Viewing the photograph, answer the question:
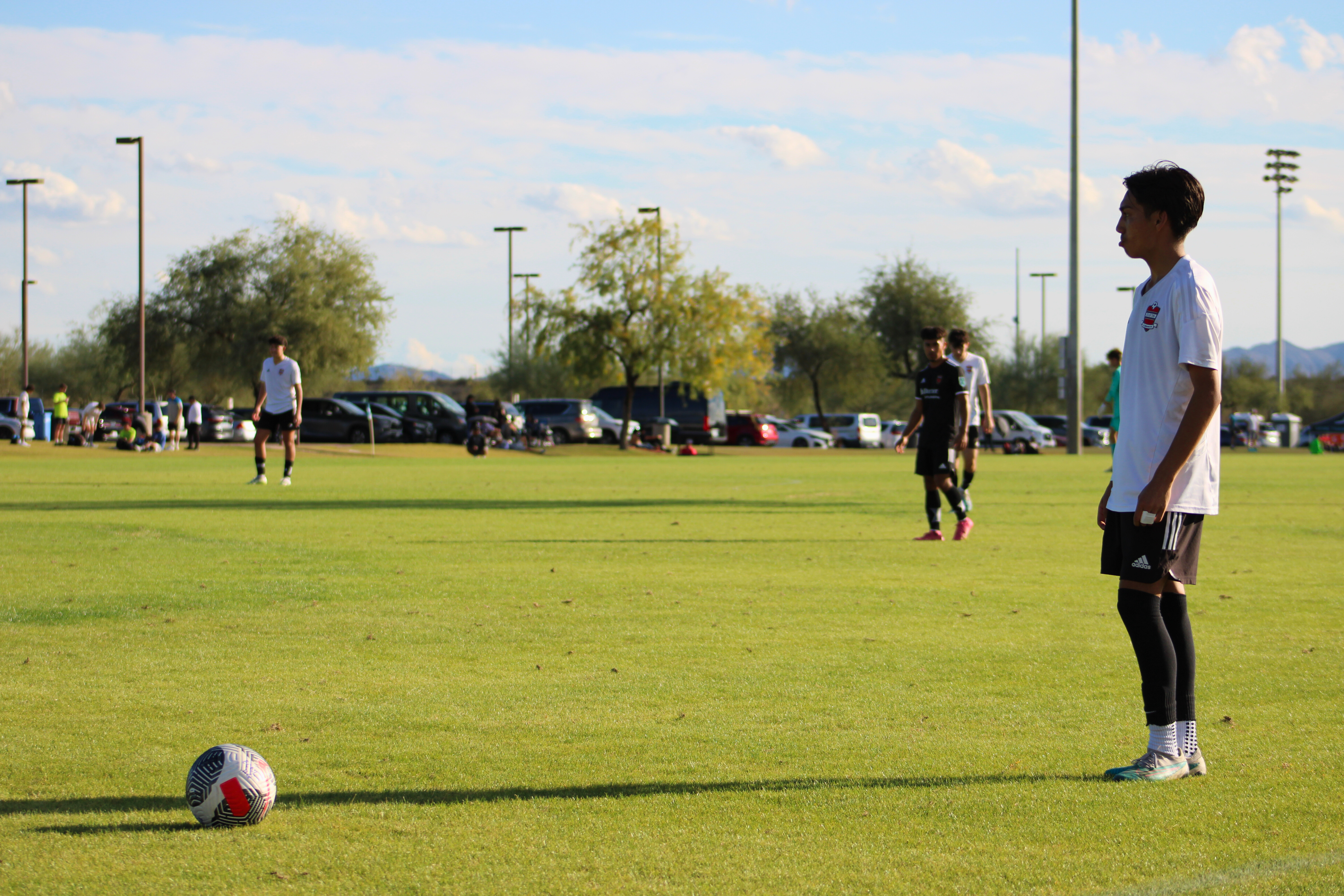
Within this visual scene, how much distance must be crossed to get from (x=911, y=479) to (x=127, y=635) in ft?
59.8

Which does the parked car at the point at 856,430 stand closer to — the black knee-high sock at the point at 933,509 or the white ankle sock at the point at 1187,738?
the black knee-high sock at the point at 933,509

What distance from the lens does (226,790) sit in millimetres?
3549

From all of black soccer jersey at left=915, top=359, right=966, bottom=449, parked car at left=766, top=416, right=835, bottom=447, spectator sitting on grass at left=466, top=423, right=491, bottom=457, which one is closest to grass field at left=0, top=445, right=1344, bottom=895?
black soccer jersey at left=915, top=359, right=966, bottom=449

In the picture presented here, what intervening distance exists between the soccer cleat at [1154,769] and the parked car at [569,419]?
43.2 metres

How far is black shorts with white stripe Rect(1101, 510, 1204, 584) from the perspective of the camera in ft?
13.5

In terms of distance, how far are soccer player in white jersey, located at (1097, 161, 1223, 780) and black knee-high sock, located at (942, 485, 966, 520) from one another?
7697 mm

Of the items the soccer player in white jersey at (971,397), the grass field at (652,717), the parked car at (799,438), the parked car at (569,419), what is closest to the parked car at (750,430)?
the parked car at (799,438)

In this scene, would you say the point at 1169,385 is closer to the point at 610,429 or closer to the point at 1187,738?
the point at 1187,738

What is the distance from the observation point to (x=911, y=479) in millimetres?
23297

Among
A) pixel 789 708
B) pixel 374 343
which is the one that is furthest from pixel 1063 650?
pixel 374 343

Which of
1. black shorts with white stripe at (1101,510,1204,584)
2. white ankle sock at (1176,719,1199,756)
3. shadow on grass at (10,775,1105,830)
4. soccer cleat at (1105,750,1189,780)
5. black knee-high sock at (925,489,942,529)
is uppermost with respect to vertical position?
black shorts with white stripe at (1101,510,1204,584)

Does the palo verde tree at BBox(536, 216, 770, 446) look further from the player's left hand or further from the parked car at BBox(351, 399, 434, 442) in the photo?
the player's left hand

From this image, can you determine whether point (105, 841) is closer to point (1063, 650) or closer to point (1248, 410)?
point (1063, 650)

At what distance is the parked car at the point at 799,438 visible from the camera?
188 feet
